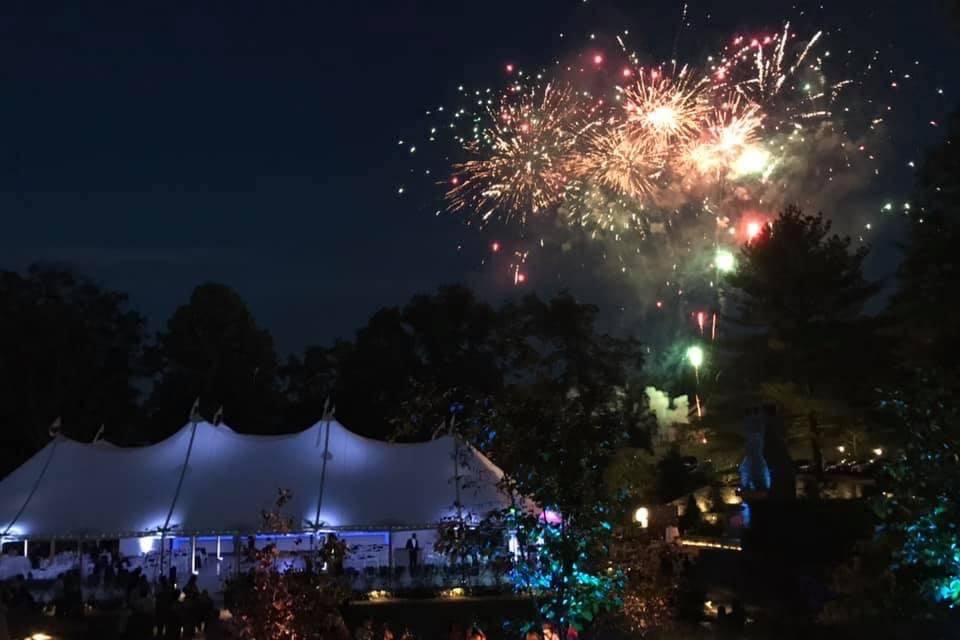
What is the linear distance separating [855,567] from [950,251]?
25.5ft

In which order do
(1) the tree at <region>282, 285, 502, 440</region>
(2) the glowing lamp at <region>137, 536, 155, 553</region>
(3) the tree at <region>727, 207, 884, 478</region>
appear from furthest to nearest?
(1) the tree at <region>282, 285, 502, 440</region>
(3) the tree at <region>727, 207, 884, 478</region>
(2) the glowing lamp at <region>137, 536, 155, 553</region>

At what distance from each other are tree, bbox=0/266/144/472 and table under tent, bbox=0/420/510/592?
13277mm

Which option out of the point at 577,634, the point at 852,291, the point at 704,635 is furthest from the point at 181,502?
the point at 852,291

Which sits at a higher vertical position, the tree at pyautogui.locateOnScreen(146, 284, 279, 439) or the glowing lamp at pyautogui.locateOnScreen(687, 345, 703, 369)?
the glowing lamp at pyautogui.locateOnScreen(687, 345, 703, 369)

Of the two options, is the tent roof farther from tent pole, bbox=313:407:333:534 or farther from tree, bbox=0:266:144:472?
tree, bbox=0:266:144:472

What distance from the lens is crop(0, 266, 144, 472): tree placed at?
3275 centimetres

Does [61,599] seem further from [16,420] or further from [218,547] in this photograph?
[16,420]

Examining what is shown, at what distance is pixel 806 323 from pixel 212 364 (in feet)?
75.4

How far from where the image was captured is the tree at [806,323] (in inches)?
997

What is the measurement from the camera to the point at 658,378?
61312 mm

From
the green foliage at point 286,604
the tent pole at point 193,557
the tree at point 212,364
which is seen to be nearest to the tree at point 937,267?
the green foliage at point 286,604

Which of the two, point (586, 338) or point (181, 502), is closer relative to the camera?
point (181, 502)

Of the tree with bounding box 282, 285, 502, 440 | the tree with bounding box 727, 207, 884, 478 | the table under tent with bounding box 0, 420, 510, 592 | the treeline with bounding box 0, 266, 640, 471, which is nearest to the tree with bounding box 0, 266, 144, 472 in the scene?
the treeline with bounding box 0, 266, 640, 471

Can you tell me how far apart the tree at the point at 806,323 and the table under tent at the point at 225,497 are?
11.3m
